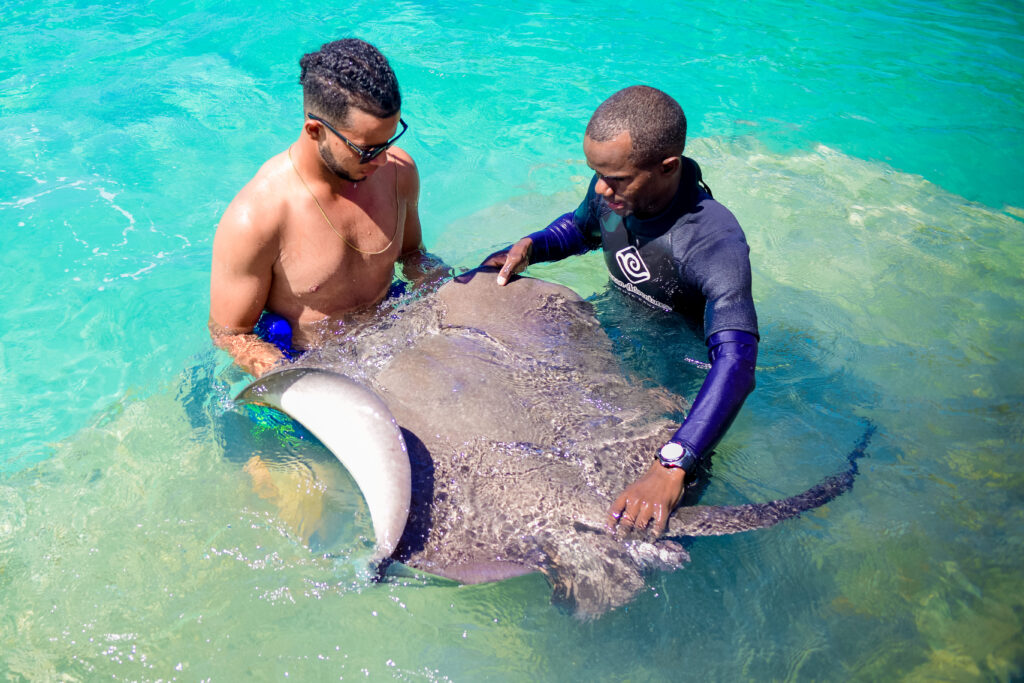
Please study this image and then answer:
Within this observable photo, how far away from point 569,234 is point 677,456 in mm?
1748

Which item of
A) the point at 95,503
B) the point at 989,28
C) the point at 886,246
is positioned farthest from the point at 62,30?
the point at 989,28

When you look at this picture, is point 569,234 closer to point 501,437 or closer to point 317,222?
point 317,222

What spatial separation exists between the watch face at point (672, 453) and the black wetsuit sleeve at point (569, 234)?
1.51m

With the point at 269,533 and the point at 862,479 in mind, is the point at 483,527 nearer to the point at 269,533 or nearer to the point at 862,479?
the point at 269,533

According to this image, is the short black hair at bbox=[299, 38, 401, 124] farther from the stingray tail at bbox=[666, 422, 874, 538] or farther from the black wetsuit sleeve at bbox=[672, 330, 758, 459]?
the stingray tail at bbox=[666, 422, 874, 538]

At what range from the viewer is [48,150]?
6188 millimetres

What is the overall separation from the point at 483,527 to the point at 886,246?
15.9 feet

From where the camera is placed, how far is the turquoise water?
2664 millimetres

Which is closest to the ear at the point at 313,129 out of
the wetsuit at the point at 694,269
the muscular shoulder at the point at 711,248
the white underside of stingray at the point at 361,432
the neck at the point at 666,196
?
the white underside of stingray at the point at 361,432

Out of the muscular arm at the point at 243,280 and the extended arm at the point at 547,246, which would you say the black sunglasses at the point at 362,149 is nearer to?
the muscular arm at the point at 243,280

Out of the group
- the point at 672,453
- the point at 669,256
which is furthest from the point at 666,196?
the point at 672,453

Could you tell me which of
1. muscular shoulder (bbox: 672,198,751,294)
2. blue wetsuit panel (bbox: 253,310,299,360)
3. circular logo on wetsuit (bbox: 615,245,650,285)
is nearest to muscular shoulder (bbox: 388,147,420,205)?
blue wetsuit panel (bbox: 253,310,299,360)

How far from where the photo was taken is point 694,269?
10.3ft

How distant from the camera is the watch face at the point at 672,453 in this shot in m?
2.53
